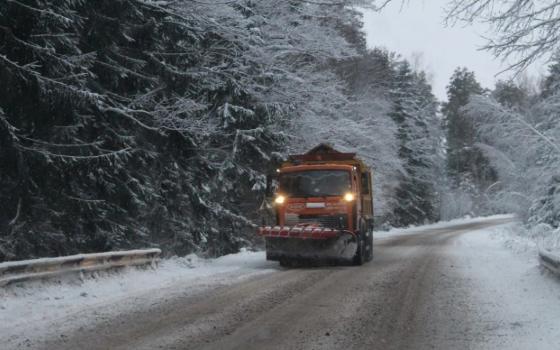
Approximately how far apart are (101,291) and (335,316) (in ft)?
14.7

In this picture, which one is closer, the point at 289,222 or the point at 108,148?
the point at 108,148

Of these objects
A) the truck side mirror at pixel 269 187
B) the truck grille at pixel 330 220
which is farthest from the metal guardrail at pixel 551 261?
the truck side mirror at pixel 269 187

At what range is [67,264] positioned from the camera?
10.7 metres

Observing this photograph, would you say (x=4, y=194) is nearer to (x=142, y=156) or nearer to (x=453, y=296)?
(x=142, y=156)

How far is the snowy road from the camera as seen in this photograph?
6.64 metres

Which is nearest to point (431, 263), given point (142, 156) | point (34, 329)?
point (142, 156)

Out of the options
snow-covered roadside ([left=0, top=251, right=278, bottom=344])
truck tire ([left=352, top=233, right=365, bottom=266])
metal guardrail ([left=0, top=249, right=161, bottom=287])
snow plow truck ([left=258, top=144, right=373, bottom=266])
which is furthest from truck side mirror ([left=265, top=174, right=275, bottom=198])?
metal guardrail ([left=0, top=249, right=161, bottom=287])

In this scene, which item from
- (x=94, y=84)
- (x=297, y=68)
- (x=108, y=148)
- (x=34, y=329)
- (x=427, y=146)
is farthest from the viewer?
(x=427, y=146)

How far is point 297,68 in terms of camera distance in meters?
22.9

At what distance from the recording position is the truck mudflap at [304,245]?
1464cm

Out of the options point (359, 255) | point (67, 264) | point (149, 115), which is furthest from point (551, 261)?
point (149, 115)

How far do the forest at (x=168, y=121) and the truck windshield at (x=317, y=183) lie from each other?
91.9 inches

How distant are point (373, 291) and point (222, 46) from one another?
9252 mm

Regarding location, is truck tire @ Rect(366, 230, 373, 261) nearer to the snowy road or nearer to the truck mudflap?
the truck mudflap
